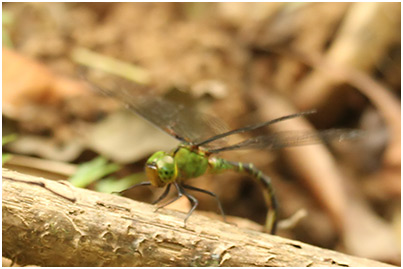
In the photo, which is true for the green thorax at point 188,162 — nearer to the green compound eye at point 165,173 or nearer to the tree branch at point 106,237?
the green compound eye at point 165,173

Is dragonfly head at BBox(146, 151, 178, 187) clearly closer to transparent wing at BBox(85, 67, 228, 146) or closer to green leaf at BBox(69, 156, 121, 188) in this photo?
transparent wing at BBox(85, 67, 228, 146)

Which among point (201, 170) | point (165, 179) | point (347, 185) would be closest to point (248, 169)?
point (201, 170)

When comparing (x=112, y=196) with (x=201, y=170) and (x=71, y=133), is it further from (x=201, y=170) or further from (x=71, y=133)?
(x=71, y=133)

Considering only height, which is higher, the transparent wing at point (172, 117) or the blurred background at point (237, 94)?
the blurred background at point (237, 94)

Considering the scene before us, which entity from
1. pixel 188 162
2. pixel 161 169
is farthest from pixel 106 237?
pixel 188 162

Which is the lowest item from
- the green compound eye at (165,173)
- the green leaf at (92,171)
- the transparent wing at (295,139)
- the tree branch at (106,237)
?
the tree branch at (106,237)

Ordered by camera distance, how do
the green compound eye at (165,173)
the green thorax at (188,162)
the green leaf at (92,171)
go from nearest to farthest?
the green compound eye at (165,173) → the green thorax at (188,162) → the green leaf at (92,171)

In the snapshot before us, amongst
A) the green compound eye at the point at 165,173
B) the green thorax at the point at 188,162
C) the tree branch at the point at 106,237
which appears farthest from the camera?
the green thorax at the point at 188,162

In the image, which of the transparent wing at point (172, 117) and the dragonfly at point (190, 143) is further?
the transparent wing at point (172, 117)

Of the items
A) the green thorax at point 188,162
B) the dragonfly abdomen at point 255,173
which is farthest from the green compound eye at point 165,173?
the dragonfly abdomen at point 255,173
